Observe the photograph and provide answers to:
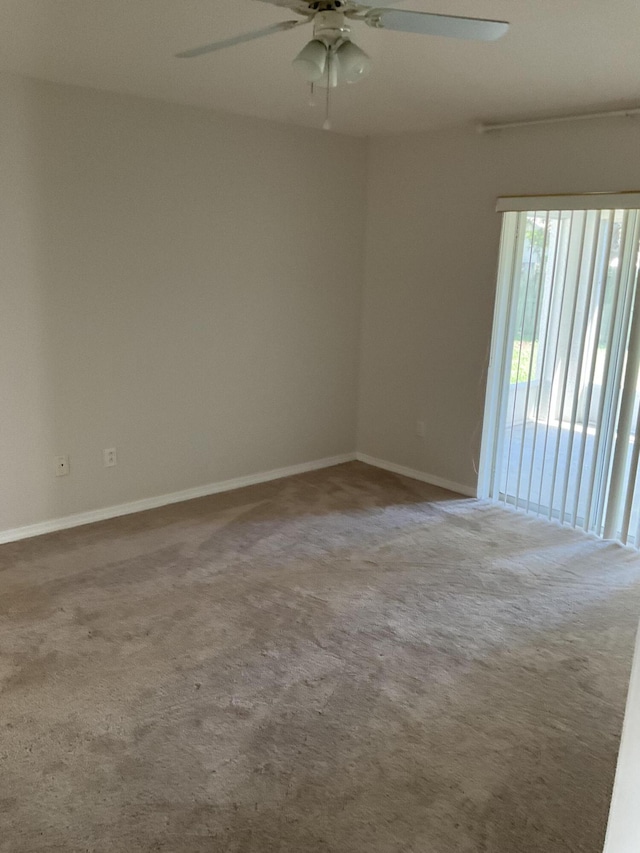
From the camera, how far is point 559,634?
2.86 metres

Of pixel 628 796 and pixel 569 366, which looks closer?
pixel 628 796

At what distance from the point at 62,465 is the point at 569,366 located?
280 centimetres

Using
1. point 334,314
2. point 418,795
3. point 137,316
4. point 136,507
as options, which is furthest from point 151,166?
point 418,795

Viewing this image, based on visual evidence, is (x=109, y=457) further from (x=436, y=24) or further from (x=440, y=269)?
(x=436, y=24)

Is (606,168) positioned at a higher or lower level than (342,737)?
higher

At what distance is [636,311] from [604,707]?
1989 millimetres

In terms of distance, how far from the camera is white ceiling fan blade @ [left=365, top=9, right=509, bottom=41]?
1.87 m

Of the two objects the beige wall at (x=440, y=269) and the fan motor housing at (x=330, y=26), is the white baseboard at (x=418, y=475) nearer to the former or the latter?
the beige wall at (x=440, y=269)

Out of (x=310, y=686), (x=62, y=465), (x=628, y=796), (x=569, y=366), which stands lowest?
(x=310, y=686)

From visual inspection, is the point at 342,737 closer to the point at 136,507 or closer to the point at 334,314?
the point at 136,507

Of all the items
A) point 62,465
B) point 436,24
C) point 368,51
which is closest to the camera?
point 436,24

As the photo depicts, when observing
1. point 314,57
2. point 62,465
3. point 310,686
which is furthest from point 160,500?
point 314,57

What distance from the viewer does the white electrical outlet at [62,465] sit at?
3708 millimetres

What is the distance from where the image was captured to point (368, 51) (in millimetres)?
2709
